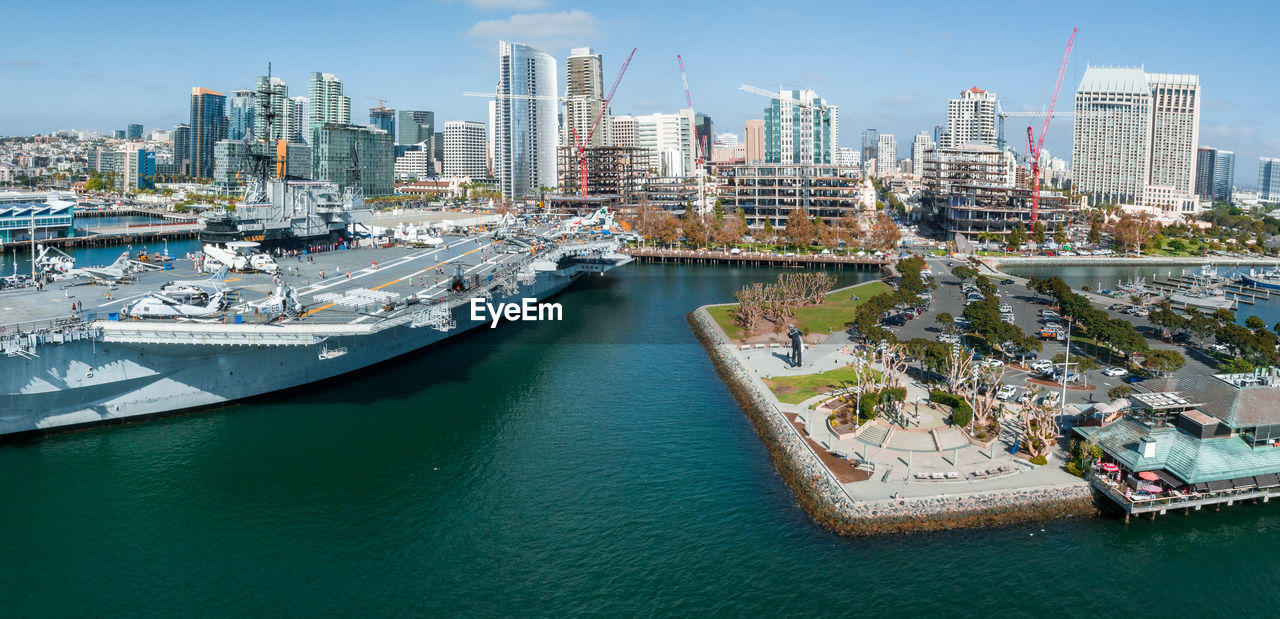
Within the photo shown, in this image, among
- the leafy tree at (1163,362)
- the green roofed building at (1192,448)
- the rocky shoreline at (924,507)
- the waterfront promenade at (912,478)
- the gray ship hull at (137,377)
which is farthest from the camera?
the leafy tree at (1163,362)

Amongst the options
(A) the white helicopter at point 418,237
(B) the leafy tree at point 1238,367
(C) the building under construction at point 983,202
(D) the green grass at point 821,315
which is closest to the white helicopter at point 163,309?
(D) the green grass at point 821,315

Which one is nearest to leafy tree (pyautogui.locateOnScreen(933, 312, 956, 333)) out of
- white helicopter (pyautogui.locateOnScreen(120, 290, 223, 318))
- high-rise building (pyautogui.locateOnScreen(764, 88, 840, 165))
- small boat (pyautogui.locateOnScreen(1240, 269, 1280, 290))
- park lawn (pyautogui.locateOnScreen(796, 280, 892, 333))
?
park lawn (pyautogui.locateOnScreen(796, 280, 892, 333))

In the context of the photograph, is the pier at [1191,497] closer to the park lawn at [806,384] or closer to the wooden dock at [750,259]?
the park lawn at [806,384]

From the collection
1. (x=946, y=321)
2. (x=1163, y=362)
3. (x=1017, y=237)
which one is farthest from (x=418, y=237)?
(x=1017, y=237)

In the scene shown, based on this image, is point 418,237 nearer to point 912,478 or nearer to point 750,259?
point 750,259

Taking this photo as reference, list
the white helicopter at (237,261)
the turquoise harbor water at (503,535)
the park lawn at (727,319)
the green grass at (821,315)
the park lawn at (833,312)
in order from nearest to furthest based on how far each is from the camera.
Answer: the turquoise harbor water at (503,535) → the white helicopter at (237,261) → the park lawn at (727,319) → the green grass at (821,315) → the park lawn at (833,312)

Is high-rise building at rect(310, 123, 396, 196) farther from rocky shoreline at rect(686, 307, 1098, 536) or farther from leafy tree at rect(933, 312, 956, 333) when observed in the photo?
rocky shoreline at rect(686, 307, 1098, 536)
